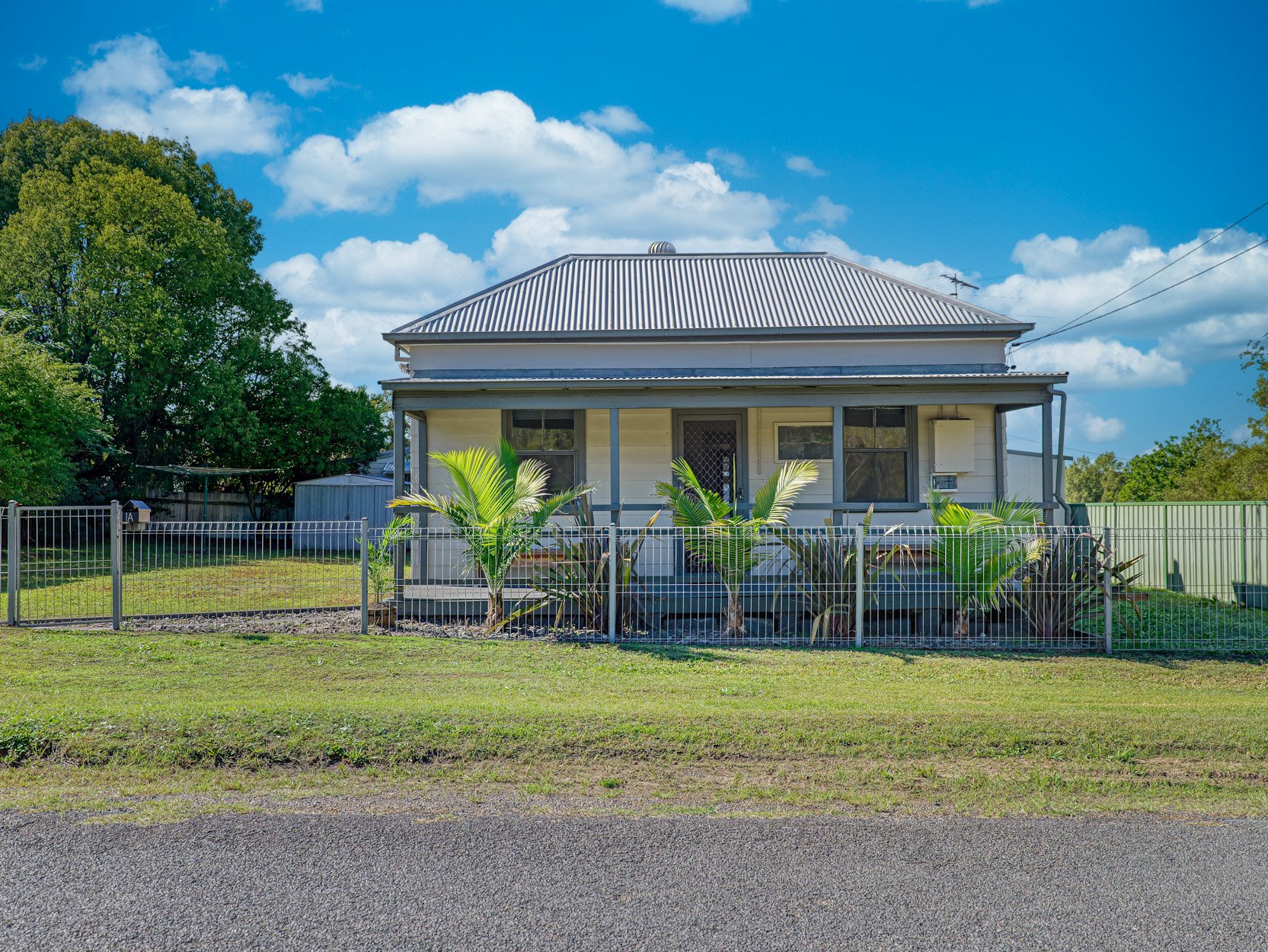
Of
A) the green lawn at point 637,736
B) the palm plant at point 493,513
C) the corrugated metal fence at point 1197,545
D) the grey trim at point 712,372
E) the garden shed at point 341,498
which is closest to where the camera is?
the green lawn at point 637,736

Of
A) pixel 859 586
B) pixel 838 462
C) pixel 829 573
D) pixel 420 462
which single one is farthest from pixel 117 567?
pixel 838 462

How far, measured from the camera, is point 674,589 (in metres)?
12.0

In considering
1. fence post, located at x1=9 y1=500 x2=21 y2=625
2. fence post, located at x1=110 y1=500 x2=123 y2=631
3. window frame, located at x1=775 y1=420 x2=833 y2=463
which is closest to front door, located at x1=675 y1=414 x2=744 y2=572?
window frame, located at x1=775 y1=420 x2=833 y2=463

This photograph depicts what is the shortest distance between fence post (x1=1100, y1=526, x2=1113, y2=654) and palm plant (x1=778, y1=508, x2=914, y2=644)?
2.11 meters

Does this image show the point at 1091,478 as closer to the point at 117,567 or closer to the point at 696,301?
the point at 696,301

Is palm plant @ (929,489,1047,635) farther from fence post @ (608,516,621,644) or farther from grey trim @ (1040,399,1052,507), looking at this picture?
fence post @ (608,516,621,644)

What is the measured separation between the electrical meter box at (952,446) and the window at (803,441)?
1582mm

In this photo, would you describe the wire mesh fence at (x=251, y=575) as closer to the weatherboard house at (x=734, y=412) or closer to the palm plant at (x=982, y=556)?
the weatherboard house at (x=734, y=412)

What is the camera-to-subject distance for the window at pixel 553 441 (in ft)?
46.6

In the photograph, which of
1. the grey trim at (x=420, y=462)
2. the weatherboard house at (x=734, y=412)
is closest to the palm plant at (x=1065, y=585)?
the weatherboard house at (x=734, y=412)

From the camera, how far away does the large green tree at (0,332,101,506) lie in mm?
18062

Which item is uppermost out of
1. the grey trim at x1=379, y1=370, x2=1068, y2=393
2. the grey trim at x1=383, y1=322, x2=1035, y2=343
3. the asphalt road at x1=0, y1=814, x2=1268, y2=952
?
the grey trim at x1=383, y1=322, x2=1035, y2=343

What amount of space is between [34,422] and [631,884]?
65.0ft

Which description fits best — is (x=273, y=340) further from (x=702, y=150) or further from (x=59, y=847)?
(x=59, y=847)
